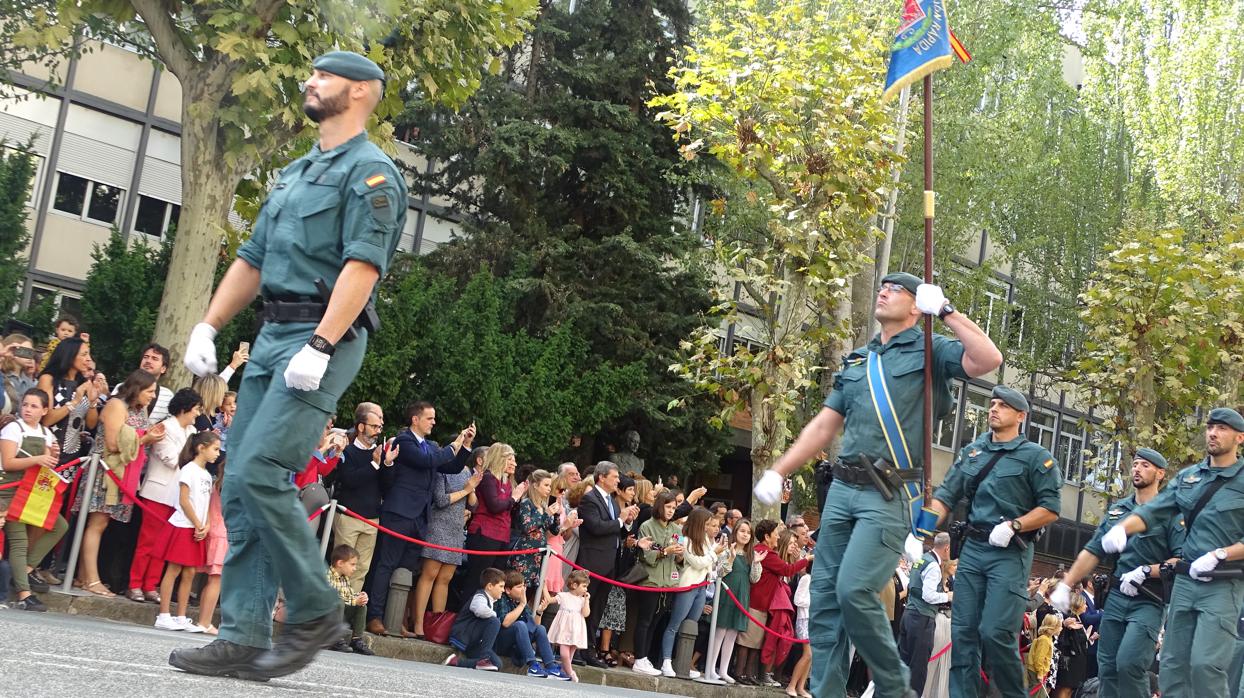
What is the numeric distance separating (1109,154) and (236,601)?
32.0 m

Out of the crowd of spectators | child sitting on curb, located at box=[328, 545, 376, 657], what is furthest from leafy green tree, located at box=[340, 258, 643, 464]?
child sitting on curb, located at box=[328, 545, 376, 657]

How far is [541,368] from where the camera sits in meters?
20.5

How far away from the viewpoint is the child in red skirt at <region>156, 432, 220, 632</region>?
10.4 meters

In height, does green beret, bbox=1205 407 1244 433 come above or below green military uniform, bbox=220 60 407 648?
above

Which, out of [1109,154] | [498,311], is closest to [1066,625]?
[498,311]

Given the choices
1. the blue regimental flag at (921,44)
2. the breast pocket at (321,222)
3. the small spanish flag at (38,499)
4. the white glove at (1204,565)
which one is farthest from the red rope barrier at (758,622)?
A: the breast pocket at (321,222)

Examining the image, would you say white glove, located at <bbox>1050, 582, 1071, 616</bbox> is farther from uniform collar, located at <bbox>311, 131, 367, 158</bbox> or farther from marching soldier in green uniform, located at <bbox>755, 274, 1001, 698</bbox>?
uniform collar, located at <bbox>311, 131, 367, 158</bbox>

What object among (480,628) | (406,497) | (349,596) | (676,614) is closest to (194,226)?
(406,497)

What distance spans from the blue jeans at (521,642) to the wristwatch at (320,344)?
26.7ft

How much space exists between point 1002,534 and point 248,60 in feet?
27.3

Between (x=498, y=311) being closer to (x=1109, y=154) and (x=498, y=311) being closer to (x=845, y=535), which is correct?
(x=845, y=535)

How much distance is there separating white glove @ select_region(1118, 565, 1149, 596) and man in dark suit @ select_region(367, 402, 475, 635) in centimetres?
530

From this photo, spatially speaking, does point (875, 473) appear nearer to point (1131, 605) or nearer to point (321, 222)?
point (321, 222)

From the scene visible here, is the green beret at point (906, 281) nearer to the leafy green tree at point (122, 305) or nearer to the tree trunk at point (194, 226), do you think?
the tree trunk at point (194, 226)
